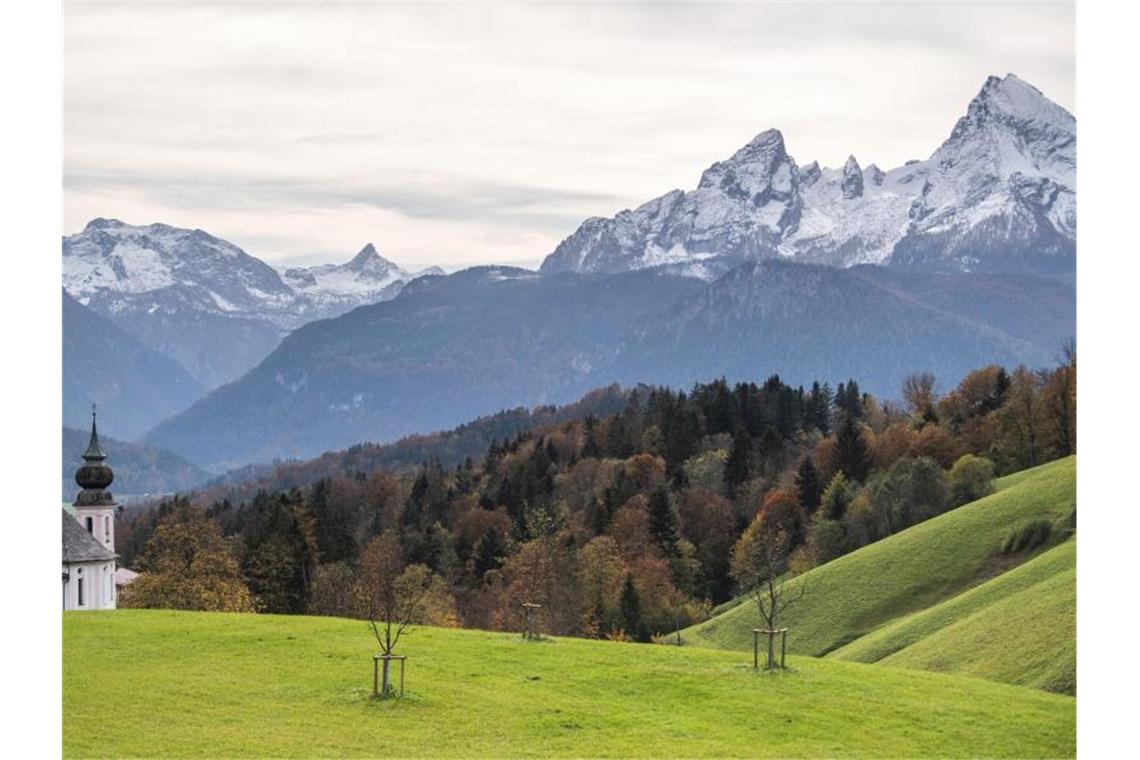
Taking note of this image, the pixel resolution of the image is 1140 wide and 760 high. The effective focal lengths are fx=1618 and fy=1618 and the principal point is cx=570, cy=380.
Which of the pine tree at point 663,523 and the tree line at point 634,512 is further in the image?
the pine tree at point 663,523

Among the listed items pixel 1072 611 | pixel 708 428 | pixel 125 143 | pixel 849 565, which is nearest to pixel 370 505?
pixel 708 428

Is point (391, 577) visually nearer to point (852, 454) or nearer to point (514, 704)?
point (852, 454)

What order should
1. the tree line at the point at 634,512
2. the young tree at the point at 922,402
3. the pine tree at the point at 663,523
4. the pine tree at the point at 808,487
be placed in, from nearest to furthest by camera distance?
the tree line at the point at 634,512 → the pine tree at the point at 663,523 → the pine tree at the point at 808,487 → the young tree at the point at 922,402

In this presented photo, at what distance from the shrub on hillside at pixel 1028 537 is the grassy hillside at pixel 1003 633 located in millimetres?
3738

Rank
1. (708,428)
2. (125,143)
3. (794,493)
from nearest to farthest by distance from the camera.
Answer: (125,143), (794,493), (708,428)

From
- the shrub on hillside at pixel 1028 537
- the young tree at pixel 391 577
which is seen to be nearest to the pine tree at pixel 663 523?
the young tree at pixel 391 577

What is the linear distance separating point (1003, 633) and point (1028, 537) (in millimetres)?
18992

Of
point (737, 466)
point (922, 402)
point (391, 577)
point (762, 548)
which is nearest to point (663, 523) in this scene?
point (762, 548)

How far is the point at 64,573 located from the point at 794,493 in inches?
2353

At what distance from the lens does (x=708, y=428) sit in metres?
156

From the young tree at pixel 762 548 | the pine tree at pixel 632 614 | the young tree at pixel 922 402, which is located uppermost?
the young tree at pixel 922 402

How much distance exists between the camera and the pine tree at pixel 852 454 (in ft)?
410

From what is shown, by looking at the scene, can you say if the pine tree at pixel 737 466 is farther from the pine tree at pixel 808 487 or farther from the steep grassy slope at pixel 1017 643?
the steep grassy slope at pixel 1017 643
